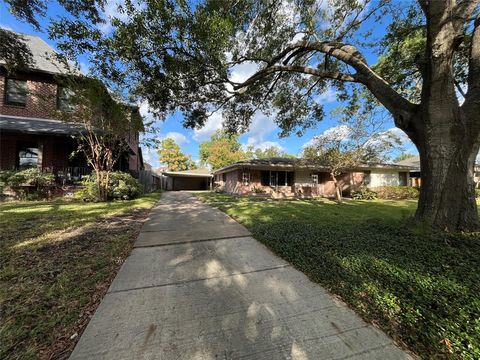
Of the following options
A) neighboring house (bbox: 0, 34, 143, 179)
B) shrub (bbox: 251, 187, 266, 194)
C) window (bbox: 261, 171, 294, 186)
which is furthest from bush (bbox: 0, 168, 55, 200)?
window (bbox: 261, 171, 294, 186)

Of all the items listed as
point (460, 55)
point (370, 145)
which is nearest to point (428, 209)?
point (460, 55)

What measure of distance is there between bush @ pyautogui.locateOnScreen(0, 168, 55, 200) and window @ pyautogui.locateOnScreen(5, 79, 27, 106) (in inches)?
193

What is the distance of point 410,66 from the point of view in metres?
8.17

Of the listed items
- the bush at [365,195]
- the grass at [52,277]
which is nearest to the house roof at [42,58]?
the grass at [52,277]

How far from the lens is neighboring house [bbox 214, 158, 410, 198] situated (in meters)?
17.1

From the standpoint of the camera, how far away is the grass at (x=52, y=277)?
186cm

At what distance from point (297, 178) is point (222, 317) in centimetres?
1706

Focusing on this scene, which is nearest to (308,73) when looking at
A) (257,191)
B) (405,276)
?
(405,276)

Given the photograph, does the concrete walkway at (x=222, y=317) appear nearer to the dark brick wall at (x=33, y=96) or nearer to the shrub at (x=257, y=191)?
the shrub at (x=257, y=191)

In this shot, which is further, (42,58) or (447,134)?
(42,58)

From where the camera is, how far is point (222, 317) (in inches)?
85.3

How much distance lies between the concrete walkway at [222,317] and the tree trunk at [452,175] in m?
3.72

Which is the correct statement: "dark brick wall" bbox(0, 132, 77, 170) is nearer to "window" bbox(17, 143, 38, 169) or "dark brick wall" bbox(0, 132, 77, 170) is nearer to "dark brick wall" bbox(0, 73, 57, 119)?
"window" bbox(17, 143, 38, 169)

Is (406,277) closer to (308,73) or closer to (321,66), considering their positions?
(308,73)
